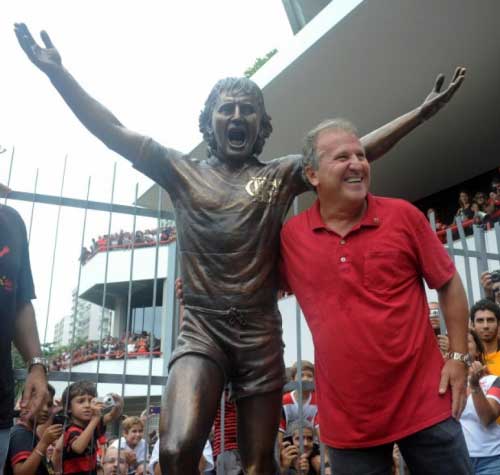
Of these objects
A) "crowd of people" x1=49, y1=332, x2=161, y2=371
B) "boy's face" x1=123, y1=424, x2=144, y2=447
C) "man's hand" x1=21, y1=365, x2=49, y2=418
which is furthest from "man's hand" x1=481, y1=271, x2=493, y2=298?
"man's hand" x1=21, y1=365, x2=49, y2=418

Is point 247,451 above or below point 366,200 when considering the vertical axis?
below

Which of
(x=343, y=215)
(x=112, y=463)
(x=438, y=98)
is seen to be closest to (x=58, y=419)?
(x=112, y=463)

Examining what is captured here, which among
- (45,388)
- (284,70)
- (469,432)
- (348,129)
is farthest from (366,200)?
(284,70)

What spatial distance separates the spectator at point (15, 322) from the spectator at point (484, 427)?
255cm

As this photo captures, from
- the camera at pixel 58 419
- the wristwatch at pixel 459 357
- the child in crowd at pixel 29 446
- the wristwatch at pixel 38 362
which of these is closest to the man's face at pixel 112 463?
the camera at pixel 58 419

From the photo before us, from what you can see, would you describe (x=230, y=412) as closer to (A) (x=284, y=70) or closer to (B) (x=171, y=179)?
(B) (x=171, y=179)

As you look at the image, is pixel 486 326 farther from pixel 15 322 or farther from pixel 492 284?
pixel 15 322

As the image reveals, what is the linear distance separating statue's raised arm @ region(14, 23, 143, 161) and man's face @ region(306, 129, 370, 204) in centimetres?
93

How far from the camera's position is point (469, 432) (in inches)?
165

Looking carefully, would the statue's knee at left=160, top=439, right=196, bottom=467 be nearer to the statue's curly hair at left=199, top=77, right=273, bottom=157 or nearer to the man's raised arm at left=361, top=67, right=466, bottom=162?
the statue's curly hair at left=199, top=77, right=273, bottom=157

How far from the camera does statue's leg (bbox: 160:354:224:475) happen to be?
2.43 metres

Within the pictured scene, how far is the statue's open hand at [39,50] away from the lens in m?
2.80

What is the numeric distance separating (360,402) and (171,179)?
1.37m

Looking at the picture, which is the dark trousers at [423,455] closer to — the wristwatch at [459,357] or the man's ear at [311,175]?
the wristwatch at [459,357]
